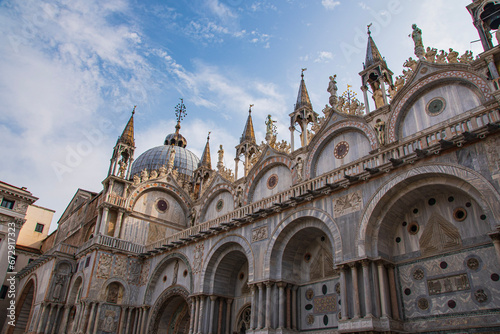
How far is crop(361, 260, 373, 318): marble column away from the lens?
1213 cm

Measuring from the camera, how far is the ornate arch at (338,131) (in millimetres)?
17350

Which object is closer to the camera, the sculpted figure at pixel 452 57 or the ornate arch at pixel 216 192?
the sculpted figure at pixel 452 57

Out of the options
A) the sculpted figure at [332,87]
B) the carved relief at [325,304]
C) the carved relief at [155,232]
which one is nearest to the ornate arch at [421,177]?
the carved relief at [325,304]

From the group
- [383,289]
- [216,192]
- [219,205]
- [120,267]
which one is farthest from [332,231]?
[120,267]

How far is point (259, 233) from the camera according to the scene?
17.6m

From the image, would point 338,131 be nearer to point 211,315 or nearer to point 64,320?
point 211,315

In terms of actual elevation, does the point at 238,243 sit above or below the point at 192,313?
above

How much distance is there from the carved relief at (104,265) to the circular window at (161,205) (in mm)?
5348

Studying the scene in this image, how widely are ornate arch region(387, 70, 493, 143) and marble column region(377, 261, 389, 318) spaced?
5.98 m

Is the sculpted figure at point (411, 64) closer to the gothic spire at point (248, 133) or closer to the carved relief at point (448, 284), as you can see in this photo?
the carved relief at point (448, 284)

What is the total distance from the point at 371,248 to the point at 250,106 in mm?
16714

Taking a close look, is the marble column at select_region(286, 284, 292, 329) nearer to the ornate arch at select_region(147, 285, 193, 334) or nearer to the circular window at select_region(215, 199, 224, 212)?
the ornate arch at select_region(147, 285, 193, 334)

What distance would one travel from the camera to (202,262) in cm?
2014

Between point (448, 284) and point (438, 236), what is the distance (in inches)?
61.6
